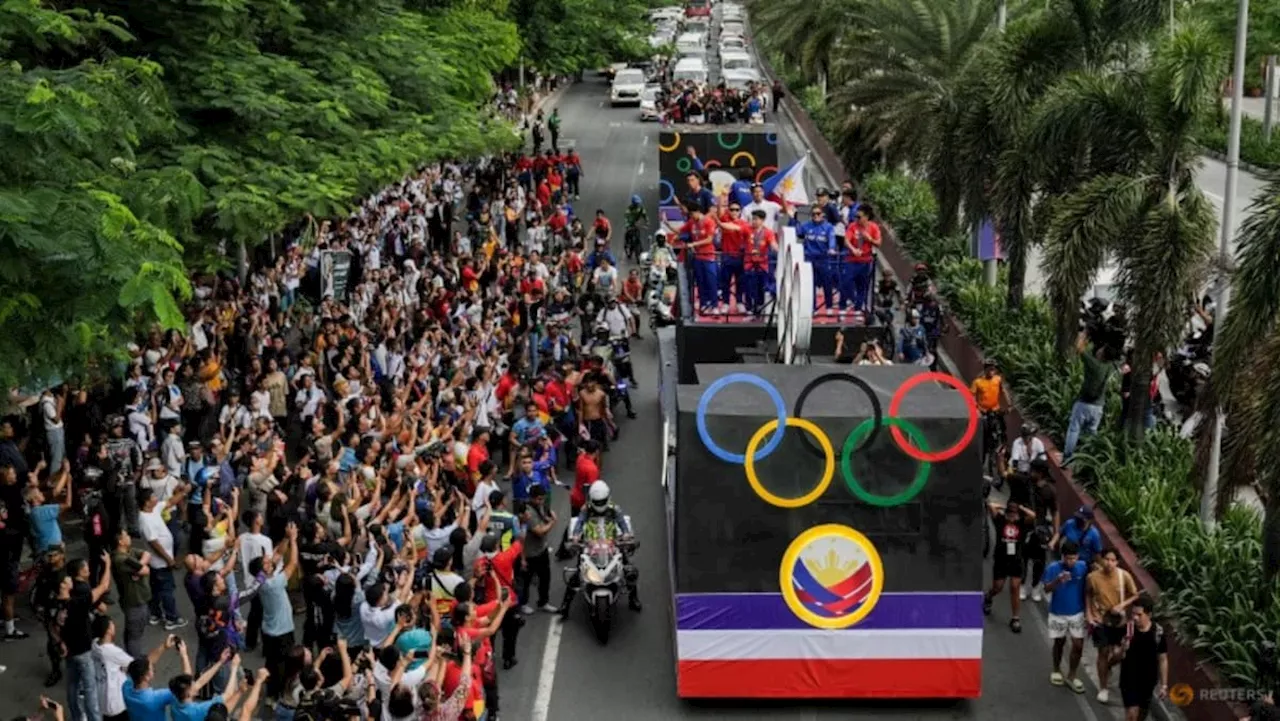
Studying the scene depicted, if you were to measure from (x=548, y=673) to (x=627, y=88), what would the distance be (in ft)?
170

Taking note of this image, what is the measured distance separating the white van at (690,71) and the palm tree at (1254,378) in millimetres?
49581

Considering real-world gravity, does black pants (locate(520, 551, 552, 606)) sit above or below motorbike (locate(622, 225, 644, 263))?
below

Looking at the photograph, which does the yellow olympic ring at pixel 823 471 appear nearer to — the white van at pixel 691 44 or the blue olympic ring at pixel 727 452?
the blue olympic ring at pixel 727 452

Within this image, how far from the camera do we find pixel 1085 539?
15156 millimetres

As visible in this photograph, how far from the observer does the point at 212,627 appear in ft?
43.7

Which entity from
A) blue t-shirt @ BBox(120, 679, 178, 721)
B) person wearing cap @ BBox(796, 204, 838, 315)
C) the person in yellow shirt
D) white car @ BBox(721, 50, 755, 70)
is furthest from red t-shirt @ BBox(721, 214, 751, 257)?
white car @ BBox(721, 50, 755, 70)

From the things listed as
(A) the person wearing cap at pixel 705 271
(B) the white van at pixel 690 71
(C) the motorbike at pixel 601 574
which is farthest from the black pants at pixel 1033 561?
(B) the white van at pixel 690 71

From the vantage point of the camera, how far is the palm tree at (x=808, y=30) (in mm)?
48562

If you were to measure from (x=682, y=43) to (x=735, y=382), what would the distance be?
70.6 m

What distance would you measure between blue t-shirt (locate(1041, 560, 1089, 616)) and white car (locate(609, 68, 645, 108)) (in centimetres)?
5242

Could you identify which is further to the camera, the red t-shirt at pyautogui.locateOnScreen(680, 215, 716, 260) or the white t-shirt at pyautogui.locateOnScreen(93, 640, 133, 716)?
the red t-shirt at pyautogui.locateOnScreen(680, 215, 716, 260)

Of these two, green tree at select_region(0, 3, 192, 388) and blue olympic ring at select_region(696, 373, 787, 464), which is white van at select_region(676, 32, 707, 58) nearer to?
green tree at select_region(0, 3, 192, 388)

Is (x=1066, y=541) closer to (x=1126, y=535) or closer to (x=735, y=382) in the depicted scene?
(x=1126, y=535)

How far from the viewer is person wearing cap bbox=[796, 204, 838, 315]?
816 inches
